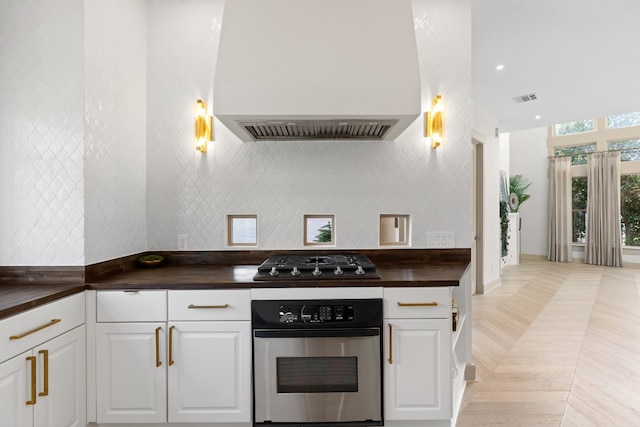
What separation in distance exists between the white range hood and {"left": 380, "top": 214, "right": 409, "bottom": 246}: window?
0.89 meters

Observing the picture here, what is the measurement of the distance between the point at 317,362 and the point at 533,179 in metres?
9.54

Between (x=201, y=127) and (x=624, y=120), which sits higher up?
(x=624, y=120)

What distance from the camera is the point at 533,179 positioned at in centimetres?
982

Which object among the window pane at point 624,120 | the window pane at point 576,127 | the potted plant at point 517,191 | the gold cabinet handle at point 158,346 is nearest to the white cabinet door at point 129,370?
the gold cabinet handle at point 158,346

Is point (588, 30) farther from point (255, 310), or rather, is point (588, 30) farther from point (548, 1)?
point (255, 310)

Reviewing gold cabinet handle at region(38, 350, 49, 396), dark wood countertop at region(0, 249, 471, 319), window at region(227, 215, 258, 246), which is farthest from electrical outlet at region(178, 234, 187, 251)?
gold cabinet handle at region(38, 350, 49, 396)

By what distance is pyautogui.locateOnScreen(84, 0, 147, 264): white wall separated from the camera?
218 cm

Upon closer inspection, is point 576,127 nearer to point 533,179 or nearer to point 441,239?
point 533,179

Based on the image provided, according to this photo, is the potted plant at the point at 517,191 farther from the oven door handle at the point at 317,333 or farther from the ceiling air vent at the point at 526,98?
the oven door handle at the point at 317,333

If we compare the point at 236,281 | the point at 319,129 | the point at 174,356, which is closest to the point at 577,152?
the point at 319,129

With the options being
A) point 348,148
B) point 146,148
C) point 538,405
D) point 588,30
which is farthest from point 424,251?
point 588,30

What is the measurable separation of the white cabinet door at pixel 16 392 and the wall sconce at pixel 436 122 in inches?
102

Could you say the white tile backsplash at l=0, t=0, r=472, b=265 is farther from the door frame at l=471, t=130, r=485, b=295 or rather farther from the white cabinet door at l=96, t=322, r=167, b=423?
the door frame at l=471, t=130, r=485, b=295

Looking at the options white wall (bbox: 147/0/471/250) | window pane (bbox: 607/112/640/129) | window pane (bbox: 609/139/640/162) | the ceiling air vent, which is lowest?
white wall (bbox: 147/0/471/250)
